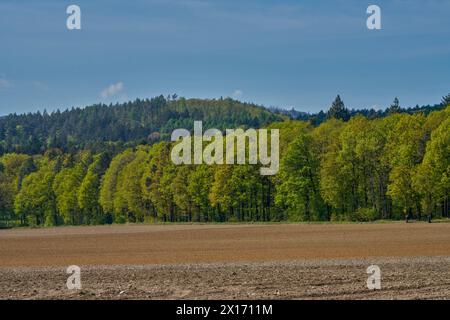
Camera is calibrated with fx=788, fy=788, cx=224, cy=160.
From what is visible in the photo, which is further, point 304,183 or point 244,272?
point 304,183

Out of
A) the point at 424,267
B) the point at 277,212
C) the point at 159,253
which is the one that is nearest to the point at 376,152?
the point at 277,212

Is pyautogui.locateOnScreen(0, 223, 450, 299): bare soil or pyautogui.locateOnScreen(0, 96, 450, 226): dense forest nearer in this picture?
pyautogui.locateOnScreen(0, 223, 450, 299): bare soil

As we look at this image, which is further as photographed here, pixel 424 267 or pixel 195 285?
pixel 424 267

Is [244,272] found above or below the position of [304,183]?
below

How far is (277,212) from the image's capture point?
11600 centimetres

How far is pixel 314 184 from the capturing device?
351ft

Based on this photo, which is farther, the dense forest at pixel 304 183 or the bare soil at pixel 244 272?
the dense forest at pixel 304 183

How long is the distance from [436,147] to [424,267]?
202 ft
